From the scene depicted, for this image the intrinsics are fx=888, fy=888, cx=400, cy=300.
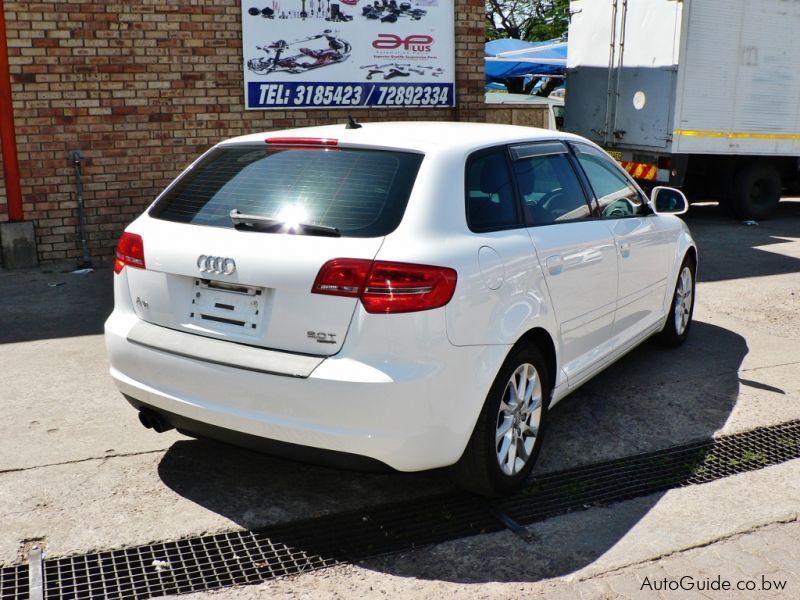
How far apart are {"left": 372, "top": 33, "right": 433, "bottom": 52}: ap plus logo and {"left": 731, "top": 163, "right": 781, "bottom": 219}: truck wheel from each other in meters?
5.71

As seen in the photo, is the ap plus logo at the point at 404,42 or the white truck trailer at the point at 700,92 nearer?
the ap plus logo at the point at 404,42

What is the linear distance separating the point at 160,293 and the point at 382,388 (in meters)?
1.12

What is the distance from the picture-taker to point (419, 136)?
3938 mm

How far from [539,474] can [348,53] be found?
6858mm

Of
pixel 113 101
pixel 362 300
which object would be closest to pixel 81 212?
pixel 113 101

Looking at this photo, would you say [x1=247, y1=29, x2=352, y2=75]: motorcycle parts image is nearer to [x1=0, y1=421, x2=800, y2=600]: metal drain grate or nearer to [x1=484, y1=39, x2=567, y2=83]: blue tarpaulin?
[x1=0, y1=421, x2=800, y2=600]: metal drain grate

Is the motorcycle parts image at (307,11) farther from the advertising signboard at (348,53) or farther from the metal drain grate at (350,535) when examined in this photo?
the metal drain grate at (350,535)

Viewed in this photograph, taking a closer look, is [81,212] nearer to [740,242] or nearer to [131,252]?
[131,252]

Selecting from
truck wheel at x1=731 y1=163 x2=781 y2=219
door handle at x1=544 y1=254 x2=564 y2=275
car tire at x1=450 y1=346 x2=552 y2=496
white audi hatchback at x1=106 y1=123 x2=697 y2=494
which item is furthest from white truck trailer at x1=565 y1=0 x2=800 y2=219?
car tire at x1=450 y1=346 x2=552 y2=496

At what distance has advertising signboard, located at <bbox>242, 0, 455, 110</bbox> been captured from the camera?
378 inches

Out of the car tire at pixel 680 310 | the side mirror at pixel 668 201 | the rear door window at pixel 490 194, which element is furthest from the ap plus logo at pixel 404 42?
the rear door window at pixel 490 194

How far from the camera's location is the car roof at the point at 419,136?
3811 millimetres

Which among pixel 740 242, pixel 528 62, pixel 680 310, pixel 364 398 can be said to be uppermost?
pixel 528 62

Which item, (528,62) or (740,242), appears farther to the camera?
(528,62)
